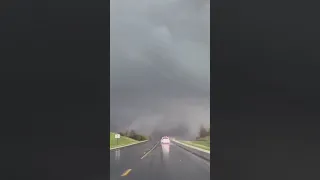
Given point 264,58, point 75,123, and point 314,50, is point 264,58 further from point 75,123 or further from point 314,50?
point 75,123

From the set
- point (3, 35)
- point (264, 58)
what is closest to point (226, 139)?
point (264, 58)

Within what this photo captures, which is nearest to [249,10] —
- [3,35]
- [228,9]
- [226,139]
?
[228,9]

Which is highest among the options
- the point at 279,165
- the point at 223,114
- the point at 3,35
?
the point at 3,35

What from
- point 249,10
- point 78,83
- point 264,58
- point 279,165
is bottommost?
point 279,165

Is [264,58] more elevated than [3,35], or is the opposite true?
[3,35]

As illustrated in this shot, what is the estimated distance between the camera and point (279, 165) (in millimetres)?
3543

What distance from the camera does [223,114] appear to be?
3562 mm

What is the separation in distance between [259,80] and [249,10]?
695 millimetres

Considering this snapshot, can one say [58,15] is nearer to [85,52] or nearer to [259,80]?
[85,52]

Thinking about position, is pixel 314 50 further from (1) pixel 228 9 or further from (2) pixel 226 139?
(2) pixel 226 139

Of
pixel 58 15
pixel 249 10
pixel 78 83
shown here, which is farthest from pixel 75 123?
pixel 249 10

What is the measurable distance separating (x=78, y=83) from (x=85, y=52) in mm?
318

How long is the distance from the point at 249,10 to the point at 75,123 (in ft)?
6.71

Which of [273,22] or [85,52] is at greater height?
[273,22]
